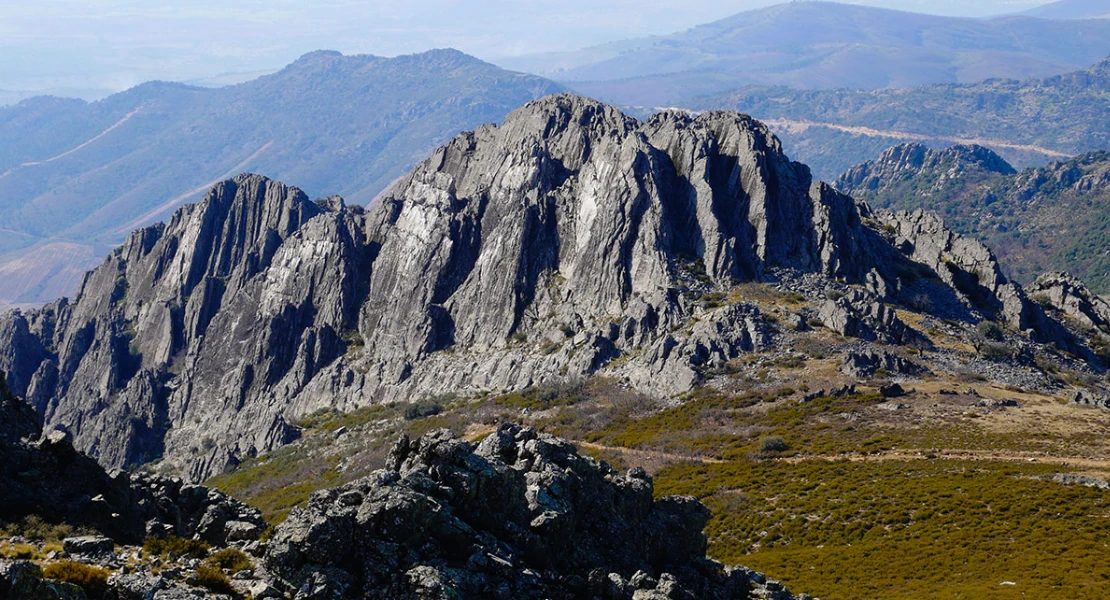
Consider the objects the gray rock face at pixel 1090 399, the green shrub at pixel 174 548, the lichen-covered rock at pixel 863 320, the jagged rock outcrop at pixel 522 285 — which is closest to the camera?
the green shrub at pixel 174 548

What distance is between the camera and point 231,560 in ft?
112

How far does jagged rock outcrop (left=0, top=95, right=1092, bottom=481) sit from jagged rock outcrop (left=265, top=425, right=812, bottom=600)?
74607 mm

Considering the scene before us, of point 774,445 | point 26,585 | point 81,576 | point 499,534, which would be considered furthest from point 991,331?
point 26,585

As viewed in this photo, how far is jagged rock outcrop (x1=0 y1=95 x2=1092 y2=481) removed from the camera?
139 m

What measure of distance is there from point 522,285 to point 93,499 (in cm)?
12138

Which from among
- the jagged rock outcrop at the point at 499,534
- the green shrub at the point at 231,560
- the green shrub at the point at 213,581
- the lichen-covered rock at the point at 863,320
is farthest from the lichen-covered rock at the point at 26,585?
the lichen-covered rock at the point at 863,320

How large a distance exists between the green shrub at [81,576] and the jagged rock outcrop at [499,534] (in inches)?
216

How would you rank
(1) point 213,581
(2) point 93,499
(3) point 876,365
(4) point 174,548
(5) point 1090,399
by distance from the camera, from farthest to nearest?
(3) point 876,365 < (5) point 1090,399 < (2) point 93,499 < (4) point 174,548 < (1) point 213,581

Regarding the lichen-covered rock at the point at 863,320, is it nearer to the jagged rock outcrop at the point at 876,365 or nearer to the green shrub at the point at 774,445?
the jagged rock outcrop at the point at 876,365

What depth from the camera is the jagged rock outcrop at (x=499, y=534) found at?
104 feet

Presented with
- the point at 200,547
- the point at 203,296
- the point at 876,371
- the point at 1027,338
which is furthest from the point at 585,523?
the point at 203,296

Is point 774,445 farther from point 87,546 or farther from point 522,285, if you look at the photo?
point 522,285

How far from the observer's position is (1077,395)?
3851 inches

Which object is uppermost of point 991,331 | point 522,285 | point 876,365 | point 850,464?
point 522,285
